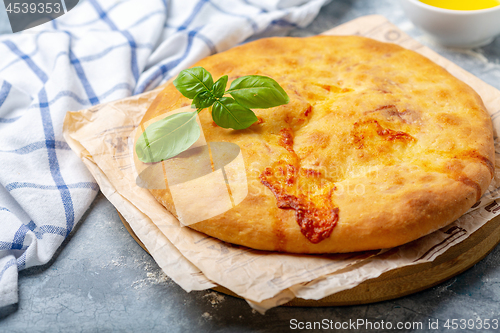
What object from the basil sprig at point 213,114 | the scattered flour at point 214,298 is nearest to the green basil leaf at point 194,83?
the basil sprig at point 213,114

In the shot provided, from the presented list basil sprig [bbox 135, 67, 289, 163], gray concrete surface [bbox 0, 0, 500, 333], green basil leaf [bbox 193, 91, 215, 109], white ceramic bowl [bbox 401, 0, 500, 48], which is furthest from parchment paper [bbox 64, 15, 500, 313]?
white ceramic bowl [bbox 401, 0, 500, 48]

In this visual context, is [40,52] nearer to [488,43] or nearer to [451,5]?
[451,5]

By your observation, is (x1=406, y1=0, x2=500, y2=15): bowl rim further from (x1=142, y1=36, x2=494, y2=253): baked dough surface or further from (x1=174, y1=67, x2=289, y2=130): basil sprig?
(x1=174, y1=67, x2=289, y2=130): basil sprig

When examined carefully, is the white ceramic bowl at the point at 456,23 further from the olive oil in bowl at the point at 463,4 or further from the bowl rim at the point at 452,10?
the olive oil in bowl at the point at 463,4

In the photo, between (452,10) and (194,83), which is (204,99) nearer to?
(194,83)

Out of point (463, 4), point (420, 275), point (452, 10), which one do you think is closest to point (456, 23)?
point (452, 10)

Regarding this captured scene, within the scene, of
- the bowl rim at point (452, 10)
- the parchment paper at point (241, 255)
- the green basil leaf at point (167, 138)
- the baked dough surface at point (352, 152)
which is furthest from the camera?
the bowl rim at point (452, 10)
